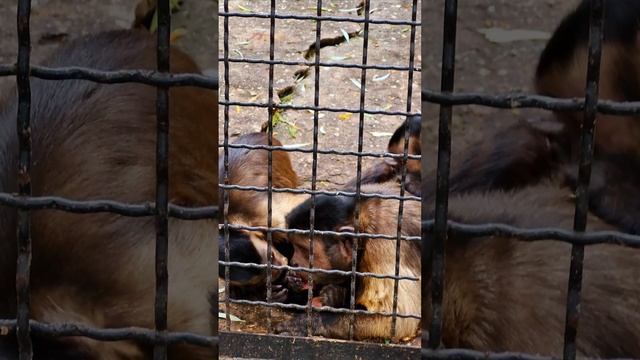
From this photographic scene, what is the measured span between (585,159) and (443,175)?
120mm

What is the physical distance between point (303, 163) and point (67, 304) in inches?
91.4

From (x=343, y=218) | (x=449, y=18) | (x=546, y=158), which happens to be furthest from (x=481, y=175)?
(x=343, y=218)

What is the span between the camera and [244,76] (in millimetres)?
3057

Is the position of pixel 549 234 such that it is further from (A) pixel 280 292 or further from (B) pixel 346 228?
(A) pixel 280 292

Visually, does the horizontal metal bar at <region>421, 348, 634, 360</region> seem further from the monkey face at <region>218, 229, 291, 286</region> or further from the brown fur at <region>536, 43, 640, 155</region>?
the monkey face at <region>218, 229, 291, 286</region>

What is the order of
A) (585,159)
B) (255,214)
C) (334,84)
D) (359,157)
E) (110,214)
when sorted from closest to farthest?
(585,159), (110,214), (359,157), (255,214), (334,84)

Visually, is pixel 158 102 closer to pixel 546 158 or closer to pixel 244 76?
pixel 546 158

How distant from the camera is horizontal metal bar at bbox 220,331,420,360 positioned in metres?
2.49

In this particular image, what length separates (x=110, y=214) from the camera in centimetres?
129

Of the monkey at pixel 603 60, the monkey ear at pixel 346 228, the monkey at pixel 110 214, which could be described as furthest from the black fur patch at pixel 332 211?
the monkey at pixel 603 60

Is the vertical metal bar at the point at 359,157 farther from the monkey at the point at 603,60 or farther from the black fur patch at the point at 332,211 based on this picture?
the monkey at the point at 603,60

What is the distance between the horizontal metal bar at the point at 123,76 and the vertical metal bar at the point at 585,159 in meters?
0.32

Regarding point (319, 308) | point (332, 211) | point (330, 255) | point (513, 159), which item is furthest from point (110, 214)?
point (330, 255)

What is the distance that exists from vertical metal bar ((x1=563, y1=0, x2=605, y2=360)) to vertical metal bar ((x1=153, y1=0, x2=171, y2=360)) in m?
0.36
